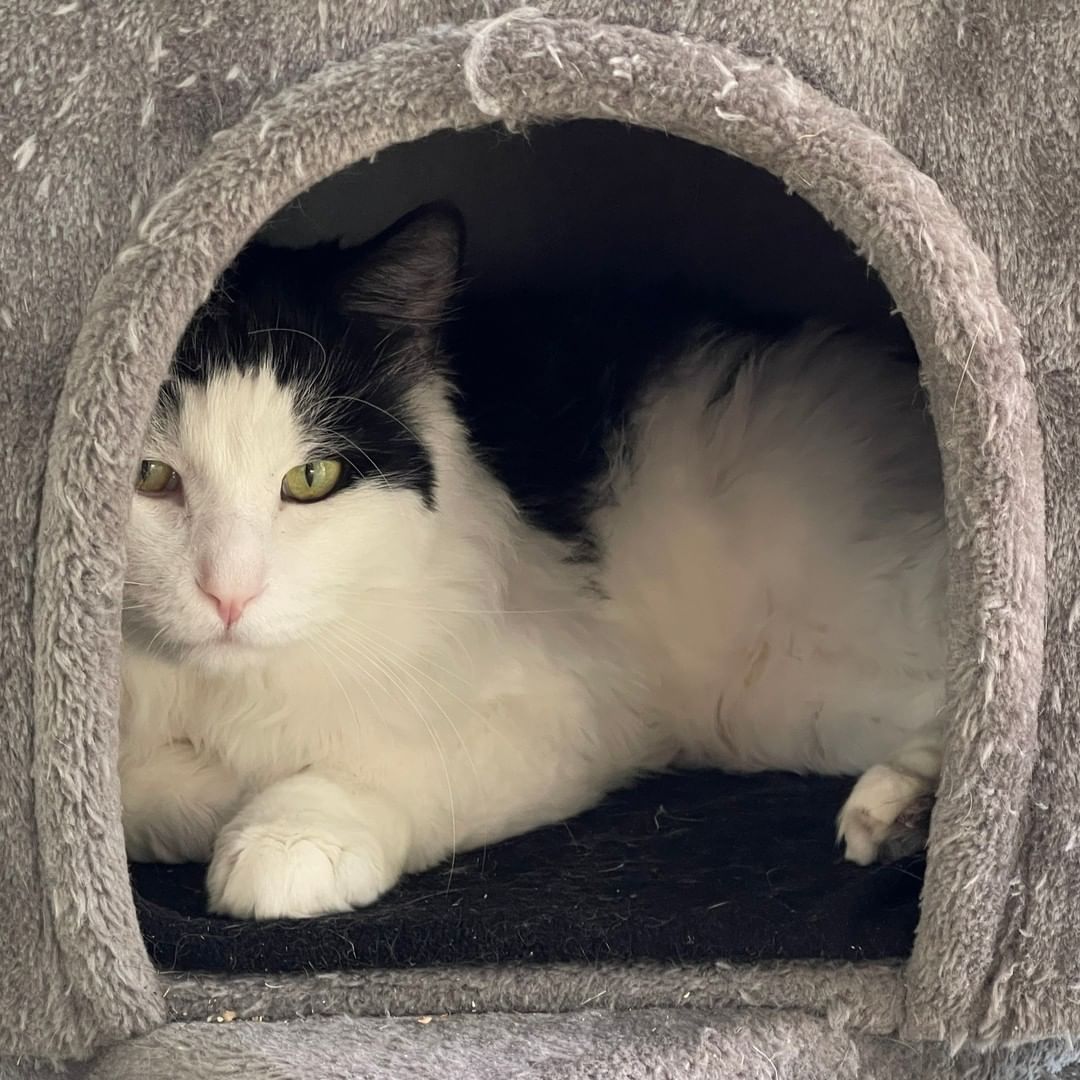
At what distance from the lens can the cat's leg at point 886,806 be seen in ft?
4.13

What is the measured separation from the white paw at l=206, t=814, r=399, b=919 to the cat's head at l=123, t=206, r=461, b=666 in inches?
7.3

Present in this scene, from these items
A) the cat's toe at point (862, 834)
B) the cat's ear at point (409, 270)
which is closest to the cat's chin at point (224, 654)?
the cat's ear at point (409, 270)

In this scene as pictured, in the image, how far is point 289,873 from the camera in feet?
3.85

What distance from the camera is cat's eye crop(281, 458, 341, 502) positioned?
49.3 inches

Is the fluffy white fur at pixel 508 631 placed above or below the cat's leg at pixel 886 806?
above

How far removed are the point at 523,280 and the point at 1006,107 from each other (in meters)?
1.16

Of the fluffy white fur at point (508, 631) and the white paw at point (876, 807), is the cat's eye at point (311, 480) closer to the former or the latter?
the fluffy white fur at point (508, 631)

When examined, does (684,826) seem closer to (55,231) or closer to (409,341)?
(409,341)

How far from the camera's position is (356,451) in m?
1.30

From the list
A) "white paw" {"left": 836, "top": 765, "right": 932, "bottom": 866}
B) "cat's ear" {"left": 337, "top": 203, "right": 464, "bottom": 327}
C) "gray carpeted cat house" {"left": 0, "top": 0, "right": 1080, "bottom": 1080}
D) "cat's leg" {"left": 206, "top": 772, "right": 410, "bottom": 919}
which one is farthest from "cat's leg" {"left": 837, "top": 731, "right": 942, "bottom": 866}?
"cat's ear" {"left": 337, "top": 203, "right": 464, "bottom": 327}

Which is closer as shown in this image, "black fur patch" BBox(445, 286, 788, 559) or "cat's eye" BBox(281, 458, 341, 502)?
"cat's eye" BBox(281, 458, 341, 502)

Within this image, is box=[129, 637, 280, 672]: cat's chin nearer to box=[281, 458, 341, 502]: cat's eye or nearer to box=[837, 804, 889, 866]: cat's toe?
box=[281, 458, 341, 502]: cat's eye

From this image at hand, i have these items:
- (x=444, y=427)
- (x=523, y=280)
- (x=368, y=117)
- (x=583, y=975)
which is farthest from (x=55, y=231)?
(x=523, y=280)

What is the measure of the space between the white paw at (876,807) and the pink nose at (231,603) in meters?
0.66
